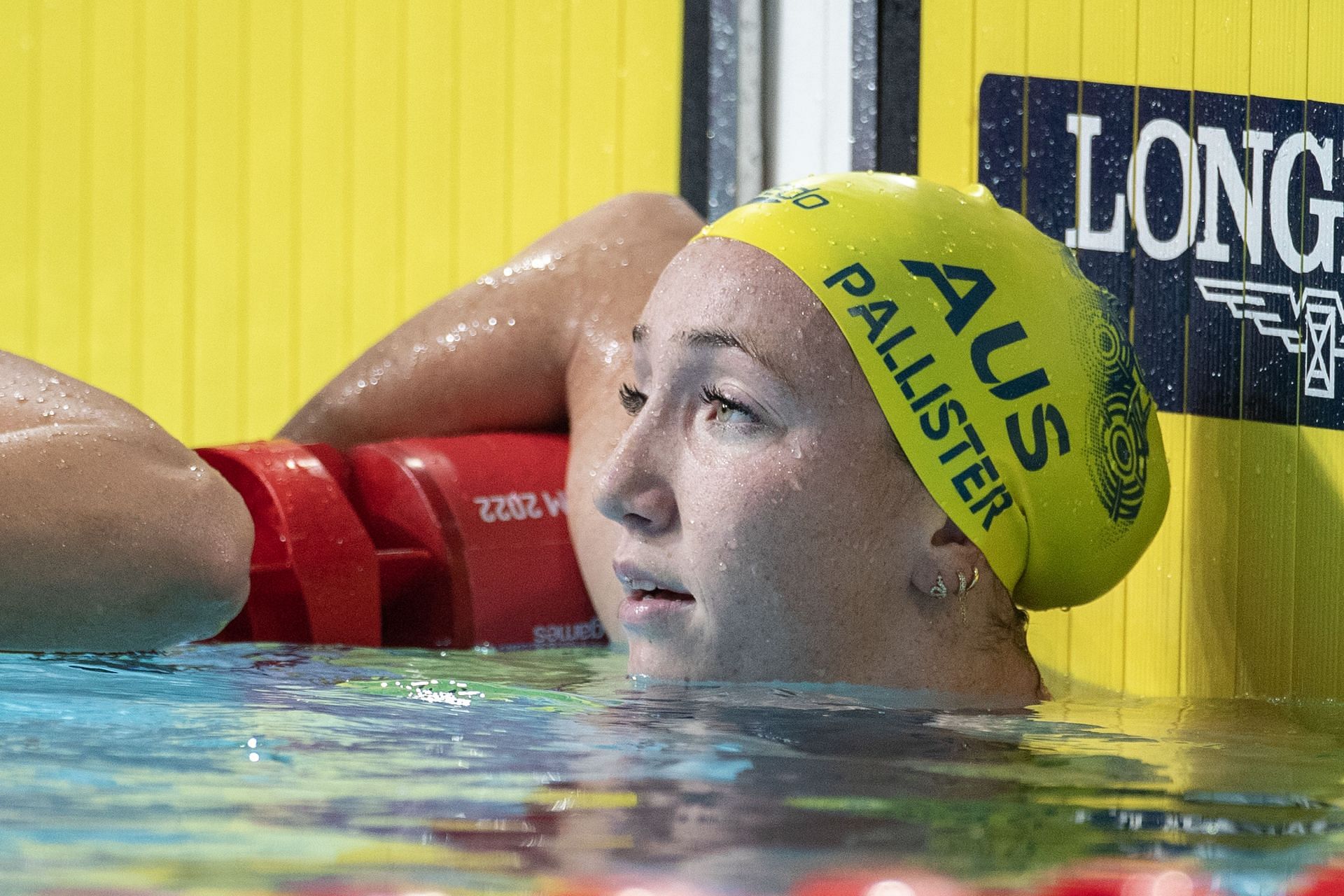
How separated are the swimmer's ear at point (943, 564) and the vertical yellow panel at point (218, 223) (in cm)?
270

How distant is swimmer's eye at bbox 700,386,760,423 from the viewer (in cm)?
209

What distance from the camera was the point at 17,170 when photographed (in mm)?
4316

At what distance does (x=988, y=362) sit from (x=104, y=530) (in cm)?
116

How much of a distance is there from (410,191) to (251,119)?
447mm

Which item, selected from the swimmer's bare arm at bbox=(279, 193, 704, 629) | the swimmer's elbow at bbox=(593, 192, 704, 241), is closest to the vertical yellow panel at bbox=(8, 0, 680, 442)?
the swimmer's elbow at bbox=(593, 192, 704, 241)

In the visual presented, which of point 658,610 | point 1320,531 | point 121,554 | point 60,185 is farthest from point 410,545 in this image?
point 60,185

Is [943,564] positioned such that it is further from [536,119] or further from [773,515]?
[536,119]

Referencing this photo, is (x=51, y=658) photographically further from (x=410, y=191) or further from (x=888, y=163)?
(x=410, y=191)

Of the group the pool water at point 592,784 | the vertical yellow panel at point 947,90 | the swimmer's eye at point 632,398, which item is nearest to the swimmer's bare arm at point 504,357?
the vertical yellow panel at point 947,90

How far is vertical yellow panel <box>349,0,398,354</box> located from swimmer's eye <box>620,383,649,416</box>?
7.36ft

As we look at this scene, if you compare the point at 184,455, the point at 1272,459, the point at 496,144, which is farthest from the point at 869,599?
the point at 496,144

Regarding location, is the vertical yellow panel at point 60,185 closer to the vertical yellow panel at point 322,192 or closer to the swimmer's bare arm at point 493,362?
the vertical yellow panel at point 322,192

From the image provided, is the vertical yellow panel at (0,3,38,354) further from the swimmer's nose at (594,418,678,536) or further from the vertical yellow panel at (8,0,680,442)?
the swimmer's nose at (594,418,678,536)

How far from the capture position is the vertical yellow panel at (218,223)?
14.2ft
